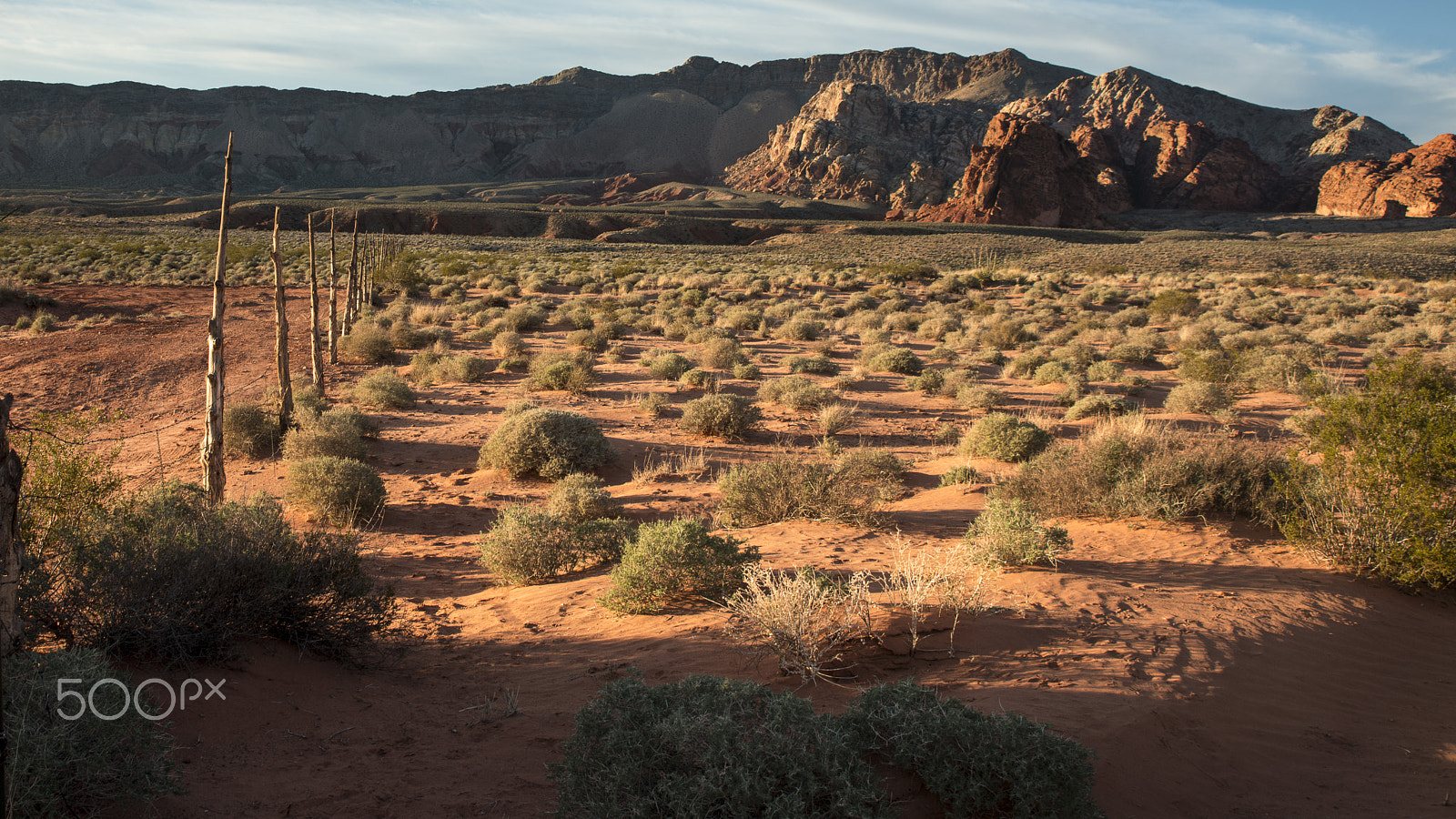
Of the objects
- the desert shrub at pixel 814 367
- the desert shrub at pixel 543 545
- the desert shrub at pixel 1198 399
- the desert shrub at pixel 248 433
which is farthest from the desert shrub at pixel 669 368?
the desert shrub at pixel 1198 399

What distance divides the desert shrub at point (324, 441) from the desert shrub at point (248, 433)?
543mm

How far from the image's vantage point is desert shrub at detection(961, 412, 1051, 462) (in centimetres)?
966

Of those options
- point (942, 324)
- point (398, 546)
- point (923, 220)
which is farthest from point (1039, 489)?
point (923, 220)

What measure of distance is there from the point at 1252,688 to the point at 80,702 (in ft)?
18.2

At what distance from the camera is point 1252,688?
431 centimetres

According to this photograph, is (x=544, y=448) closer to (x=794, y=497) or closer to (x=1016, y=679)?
(x=794, y=497)

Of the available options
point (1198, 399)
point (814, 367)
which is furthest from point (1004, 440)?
point (814, 367)

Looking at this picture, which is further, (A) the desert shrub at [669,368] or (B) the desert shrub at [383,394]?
(A) the desert shrub at [669,368]

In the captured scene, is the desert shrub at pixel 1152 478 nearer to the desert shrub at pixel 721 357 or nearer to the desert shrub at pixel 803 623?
the desert shrub at pixel 803 623

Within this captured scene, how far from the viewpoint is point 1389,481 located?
5.82 metres

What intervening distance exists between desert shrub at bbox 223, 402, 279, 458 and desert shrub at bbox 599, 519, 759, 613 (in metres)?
7.40

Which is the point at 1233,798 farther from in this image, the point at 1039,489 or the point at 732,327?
the point at 732,327

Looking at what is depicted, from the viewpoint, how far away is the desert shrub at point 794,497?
748 centimetres

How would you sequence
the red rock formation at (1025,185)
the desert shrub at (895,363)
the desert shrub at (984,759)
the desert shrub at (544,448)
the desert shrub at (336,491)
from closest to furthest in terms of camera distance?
1. the desert shrub at (984,759)
2. the desert shrub at (336,491)
3. the desert shrub at (544,448)
4. the desert shrub at (895,363)
5. the red rock formation at (1025,185)
